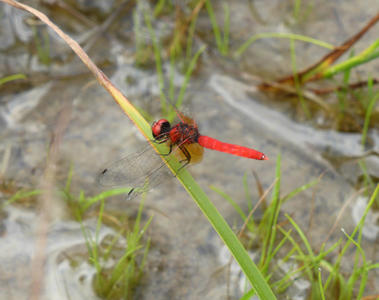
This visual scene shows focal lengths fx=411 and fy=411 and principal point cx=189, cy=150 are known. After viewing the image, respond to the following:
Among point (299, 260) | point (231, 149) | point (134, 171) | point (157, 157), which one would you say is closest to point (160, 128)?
point (157, 157)

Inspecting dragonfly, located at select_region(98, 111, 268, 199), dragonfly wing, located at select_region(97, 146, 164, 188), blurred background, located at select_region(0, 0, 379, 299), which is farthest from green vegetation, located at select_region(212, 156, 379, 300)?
dragonfly wing, located at select_region(97, 146, 164, 188)

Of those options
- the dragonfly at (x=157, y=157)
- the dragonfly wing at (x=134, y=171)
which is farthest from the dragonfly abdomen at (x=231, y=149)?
the dragonfly wing at (x=134, y=171)

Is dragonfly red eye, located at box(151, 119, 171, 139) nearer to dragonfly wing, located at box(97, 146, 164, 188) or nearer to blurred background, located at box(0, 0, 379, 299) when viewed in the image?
dragonfly wing, located at box(97, 146, 164, 188)

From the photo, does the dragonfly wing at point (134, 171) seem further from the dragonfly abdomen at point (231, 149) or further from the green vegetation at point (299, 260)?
the green vegetation at point (299, 260)

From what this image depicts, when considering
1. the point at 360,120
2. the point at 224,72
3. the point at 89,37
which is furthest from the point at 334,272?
the point at 89,37

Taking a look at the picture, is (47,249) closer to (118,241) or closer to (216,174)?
(118,241)

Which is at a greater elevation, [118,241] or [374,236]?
[118,241]

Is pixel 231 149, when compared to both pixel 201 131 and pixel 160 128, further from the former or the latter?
pixel 201 131
